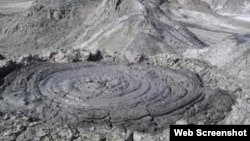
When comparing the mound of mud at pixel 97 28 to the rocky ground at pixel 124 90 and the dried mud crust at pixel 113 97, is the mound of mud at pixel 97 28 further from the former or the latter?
the dried mud crust at pixel 113 97

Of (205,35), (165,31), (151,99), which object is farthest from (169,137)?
(205,35)

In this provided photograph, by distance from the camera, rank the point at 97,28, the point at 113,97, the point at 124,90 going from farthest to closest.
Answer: the point at 97,28 < the point at 124,90 < the point at 113,97

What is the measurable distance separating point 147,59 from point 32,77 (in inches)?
125

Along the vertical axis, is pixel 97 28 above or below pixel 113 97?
above

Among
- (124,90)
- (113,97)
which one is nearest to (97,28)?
(124,90)

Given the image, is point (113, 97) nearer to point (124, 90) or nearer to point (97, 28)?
point (124, 90)

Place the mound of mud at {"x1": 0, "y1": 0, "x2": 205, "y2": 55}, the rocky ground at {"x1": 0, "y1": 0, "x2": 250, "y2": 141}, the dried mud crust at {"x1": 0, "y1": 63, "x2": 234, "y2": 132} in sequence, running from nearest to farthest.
A: 1. the rocky ground at {"x1": 0, "y1": 0, "x2": 250, "y2": 141}
2. the dried mud crust at {"x1": 0, "y1": 63, "x2": 234, "y2": 132}
3. the mound of mud at {"x1": 0, "y1": 0, "x2": 205, "y2": 55}

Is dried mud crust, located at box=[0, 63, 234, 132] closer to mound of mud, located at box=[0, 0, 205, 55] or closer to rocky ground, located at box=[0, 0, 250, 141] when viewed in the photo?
rocky ground, located at box=[0, 0, 250, 141]

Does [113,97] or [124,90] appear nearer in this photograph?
[113,97]

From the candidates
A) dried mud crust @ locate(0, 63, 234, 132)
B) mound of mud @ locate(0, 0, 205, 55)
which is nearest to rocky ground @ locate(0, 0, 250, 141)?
dried mud crust @ locate(0, 63, 234, 132)

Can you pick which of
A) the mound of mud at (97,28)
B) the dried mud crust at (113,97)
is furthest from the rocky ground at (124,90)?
the mound of mud at (97,28)

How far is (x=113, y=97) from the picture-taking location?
7.77 meters

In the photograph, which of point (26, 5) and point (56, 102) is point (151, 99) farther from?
point (26, 5)

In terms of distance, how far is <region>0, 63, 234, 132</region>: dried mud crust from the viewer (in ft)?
23.4
